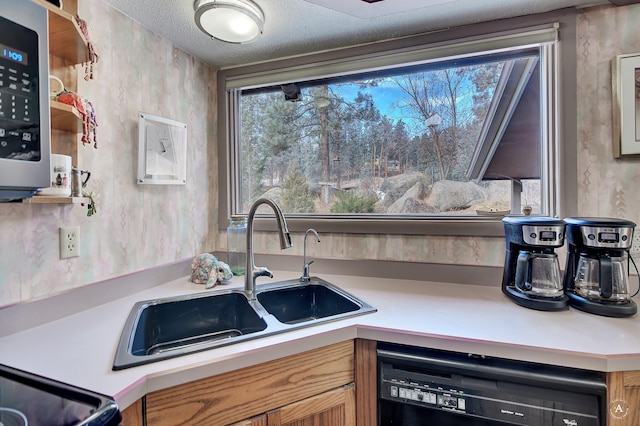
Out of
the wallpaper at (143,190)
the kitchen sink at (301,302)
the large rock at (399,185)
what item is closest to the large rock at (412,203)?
the large rock at (399,185)

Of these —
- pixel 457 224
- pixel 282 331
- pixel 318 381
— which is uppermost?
pixel 457 224

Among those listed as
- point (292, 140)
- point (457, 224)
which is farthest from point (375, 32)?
point (457, 224)

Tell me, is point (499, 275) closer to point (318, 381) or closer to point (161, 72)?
point (318, 381)

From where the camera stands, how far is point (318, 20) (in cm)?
142

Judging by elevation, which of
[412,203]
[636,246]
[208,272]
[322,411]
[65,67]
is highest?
[65,67]

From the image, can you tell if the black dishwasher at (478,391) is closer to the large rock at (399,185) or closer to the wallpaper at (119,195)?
the large rock at (399,185)

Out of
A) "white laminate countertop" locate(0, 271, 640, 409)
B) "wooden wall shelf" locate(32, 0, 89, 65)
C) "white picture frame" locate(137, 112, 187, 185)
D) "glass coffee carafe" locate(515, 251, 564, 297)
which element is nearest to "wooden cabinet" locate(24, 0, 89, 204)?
"wooden wall shelf" locate(32, 0, 89, 65)

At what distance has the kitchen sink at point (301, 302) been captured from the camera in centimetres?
144

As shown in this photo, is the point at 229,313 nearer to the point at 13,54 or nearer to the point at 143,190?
the point at 143,190

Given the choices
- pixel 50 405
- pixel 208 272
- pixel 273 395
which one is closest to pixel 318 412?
pixel 273 395

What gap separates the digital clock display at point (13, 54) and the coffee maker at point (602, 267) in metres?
1.71

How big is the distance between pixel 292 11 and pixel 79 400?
1.46 meters

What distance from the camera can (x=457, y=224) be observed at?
1.48m

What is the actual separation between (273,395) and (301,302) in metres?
0.62
